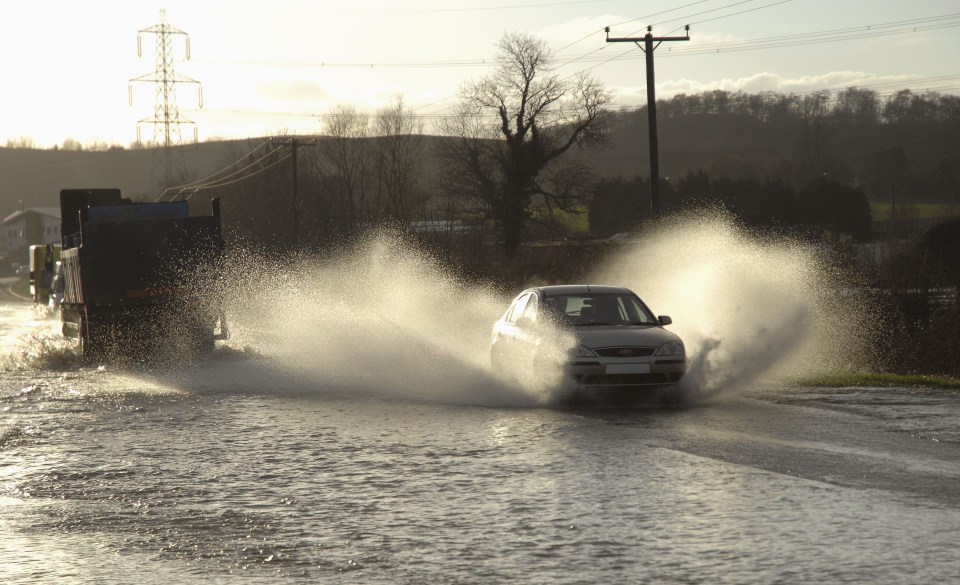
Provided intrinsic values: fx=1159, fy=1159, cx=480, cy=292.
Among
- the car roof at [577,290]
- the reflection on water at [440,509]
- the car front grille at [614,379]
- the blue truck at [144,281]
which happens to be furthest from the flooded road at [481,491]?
the blue truck at [144,281]

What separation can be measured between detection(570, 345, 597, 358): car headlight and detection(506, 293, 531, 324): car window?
203cm

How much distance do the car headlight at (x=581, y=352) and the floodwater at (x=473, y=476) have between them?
1.90 ft

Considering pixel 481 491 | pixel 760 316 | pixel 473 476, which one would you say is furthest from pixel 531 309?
pixel 481 491

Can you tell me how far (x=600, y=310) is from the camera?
15594 millimetres

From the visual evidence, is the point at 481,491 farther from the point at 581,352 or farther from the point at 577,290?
the point at 577,290

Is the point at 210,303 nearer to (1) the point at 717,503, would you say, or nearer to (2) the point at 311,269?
(1) the point at 717,503

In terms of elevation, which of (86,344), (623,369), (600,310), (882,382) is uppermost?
(600,310)

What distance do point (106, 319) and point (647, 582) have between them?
1870cm

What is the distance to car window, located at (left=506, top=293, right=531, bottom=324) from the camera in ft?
52.6

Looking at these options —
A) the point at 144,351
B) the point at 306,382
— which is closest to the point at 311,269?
the point at 144,351

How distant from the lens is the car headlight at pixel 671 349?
46.1 ft

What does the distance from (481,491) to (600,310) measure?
23.8 ft

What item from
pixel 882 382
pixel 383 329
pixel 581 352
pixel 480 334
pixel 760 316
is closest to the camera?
pixel 581 352

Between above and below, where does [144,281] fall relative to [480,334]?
above
